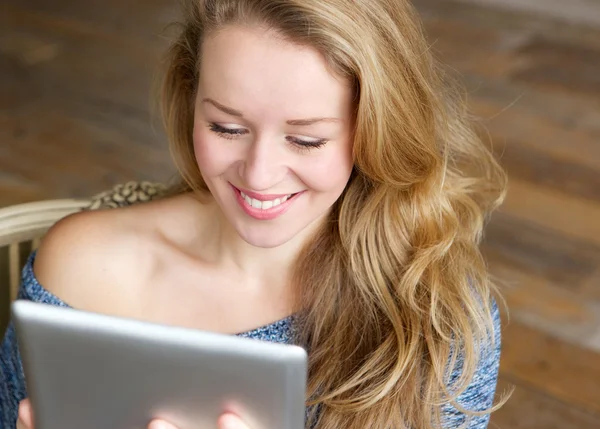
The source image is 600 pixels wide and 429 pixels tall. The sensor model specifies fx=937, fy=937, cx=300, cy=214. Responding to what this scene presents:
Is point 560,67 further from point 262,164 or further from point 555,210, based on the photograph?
point 262,164

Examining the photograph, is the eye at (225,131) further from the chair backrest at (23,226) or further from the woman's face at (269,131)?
the chair backrest at (23,226)

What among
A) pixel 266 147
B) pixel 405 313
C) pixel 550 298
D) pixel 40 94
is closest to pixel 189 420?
pixel 266 147

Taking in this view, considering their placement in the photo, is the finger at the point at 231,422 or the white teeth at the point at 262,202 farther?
the white teeth at the point at 262,202

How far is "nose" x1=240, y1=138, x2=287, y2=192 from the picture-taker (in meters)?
1.32

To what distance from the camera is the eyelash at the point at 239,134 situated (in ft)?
4.39

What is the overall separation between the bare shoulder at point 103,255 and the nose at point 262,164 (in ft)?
1.13

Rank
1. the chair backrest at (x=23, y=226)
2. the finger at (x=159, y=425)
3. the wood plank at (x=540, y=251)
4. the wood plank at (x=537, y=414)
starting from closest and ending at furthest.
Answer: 1. the finger at (x=159, y=425)
2. the chair backrest at (x=23, y=226)
3. the wood plank at (x=537, y=414)
4. the wood plank at (x=540, y=251)

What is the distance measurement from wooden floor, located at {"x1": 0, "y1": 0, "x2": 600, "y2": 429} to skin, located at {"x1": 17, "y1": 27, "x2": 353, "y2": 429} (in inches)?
35.6

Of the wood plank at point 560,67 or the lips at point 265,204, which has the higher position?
the lips at point 265,204

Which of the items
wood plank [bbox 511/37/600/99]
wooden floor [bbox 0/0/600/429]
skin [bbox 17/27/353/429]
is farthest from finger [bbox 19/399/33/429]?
wood plank [bbox 511/37/600/99]

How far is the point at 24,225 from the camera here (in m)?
1.65

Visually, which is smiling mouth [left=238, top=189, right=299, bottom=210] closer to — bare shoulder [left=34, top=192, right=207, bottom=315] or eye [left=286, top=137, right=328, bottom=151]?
eye [left=286, top=137, right=328, bottom=151]

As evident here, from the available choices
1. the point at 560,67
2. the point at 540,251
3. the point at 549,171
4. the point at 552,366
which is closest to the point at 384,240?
the point at 552,366

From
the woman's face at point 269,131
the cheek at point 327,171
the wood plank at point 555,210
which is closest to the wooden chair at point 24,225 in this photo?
the woman's face at point 269,131
